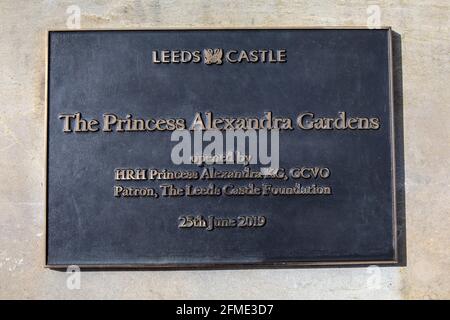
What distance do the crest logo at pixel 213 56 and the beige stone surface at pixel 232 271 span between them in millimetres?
Result: 263

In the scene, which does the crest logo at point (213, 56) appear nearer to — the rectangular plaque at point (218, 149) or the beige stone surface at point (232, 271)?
the rectangular plaque at point (218, 149)

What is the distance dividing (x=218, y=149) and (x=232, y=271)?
36.6 inches

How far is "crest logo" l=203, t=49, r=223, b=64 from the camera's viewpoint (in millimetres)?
4137

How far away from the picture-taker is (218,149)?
410 cm

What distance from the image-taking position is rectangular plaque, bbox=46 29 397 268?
4.07m

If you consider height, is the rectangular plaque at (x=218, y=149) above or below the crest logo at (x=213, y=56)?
below

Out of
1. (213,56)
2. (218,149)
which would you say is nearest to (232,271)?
(218,149)

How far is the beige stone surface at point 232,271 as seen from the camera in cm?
414

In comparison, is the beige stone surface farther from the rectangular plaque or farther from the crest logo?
the crest logo

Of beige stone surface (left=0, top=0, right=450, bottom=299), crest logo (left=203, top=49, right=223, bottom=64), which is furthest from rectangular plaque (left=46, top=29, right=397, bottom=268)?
beige stone surface (left=0, top=0, right=450, bottom=299)

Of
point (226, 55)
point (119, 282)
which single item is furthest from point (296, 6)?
point (119, 282)

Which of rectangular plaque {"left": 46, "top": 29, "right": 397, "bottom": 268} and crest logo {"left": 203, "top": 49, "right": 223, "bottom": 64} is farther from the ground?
crest logo {"left": 203, "top": 49, "right": 223, "bottom": 64}

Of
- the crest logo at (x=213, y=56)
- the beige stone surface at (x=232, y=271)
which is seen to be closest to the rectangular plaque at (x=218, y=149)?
the crest logo at (x=213, y=56)

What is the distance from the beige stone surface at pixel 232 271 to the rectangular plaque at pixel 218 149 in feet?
0.48
